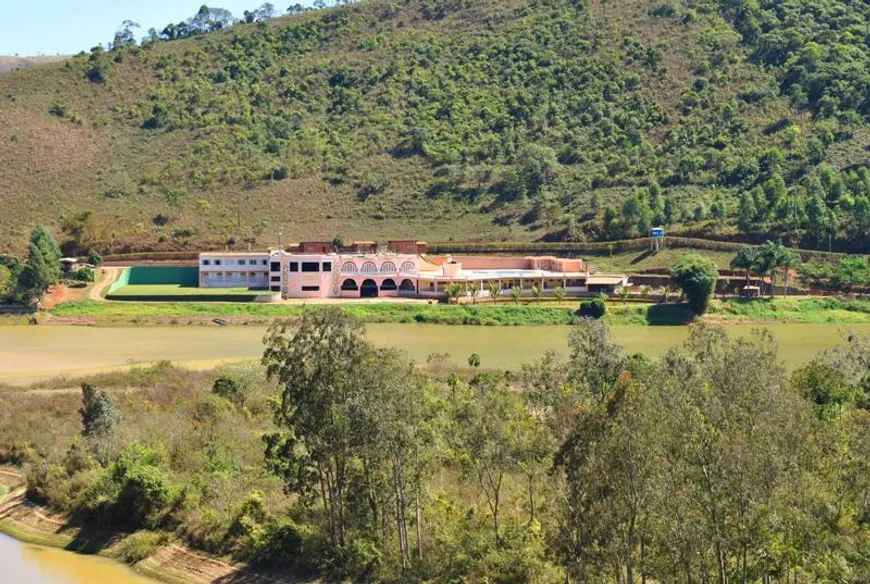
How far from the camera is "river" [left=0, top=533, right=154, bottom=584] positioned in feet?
65.4

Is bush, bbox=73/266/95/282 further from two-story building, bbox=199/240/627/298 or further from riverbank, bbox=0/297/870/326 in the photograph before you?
two-story building, bbox=199/240/627/298

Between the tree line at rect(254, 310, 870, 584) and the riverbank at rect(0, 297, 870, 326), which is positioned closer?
the tree line at rect(254, 310, 870, 584)

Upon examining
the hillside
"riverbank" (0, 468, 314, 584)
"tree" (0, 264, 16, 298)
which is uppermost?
the hillside

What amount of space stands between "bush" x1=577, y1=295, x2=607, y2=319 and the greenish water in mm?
2019

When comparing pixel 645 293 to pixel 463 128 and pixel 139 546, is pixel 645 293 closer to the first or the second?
pixel 463 128

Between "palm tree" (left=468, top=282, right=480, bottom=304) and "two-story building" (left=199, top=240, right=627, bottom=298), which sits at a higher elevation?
"two-story building" (left=199, top=240, right=627, bottom=298)

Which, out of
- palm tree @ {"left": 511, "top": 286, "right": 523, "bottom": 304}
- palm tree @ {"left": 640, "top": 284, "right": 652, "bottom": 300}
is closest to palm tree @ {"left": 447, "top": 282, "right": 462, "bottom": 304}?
palm tree @ {"left": 511, "top": 286, "right": 523, "bottom": 304}

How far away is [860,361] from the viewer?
28797 mm

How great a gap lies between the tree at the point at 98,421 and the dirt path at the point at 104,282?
35685 mm

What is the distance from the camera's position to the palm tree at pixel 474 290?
59.1 metres

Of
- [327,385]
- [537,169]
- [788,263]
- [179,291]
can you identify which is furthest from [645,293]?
[327,385]

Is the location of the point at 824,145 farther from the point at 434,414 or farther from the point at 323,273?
the point at 434,414

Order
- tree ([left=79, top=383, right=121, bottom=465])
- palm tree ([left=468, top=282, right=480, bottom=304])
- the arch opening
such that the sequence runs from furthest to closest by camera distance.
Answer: the arch opening → palm tree ([left=468, top=282, right=480, bottom=304]) → tree ([left=79, top=383, right=121, bottom=465])

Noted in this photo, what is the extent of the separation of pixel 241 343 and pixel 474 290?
56.6 feet
